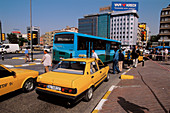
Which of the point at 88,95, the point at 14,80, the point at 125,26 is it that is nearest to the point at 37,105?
the point at 14,80

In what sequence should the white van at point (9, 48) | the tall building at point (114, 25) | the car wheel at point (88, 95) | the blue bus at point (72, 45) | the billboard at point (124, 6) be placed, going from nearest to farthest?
the car wheel at point (88, 95), the blue bus at point (72, 45), the white van at point (9, 48), the billboard at point (124, 6), the tall building at point (114, 25)

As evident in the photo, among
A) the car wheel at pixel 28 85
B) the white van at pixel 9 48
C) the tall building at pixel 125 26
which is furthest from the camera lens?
the tall building at pixel 125 26

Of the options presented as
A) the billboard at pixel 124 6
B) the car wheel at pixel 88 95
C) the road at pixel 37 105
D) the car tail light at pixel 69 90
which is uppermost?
the billboard at pixel 124 6

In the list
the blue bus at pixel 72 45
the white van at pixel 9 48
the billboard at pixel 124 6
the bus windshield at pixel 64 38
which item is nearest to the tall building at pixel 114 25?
the billboard at pixel 124 6

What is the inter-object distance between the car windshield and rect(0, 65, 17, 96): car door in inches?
58.5

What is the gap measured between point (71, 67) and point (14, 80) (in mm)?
2132

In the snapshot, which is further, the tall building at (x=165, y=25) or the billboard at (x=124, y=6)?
the billboard at (x=124, y=6)

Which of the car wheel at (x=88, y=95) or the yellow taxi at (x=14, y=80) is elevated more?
the yellow taxi at (x=14, y=80)

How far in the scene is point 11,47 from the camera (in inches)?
1168

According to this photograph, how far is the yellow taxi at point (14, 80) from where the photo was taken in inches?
153

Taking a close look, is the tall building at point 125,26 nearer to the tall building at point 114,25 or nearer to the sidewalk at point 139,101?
the tall building at point 114,25

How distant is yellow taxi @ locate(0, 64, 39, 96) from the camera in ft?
12.7

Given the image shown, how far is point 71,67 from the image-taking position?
4.70 metres

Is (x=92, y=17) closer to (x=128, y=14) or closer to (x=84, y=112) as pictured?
(x=128, y=14)
